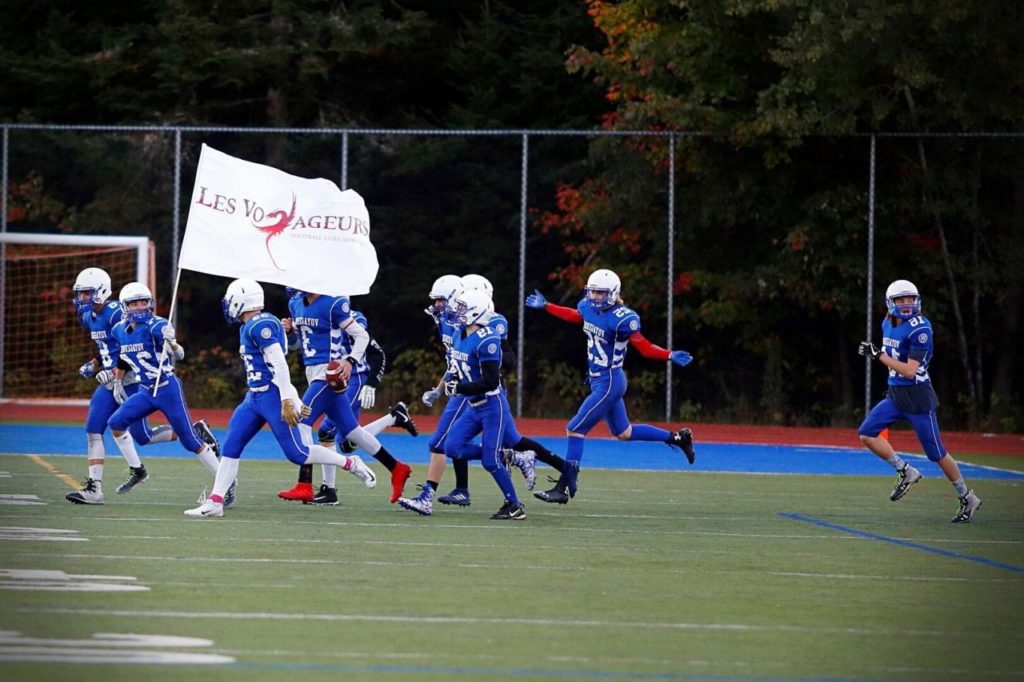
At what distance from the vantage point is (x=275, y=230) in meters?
14.8

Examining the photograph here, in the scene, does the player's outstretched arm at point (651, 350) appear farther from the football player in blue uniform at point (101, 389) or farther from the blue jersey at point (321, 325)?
the football player in blue uniform at point (101, 389)

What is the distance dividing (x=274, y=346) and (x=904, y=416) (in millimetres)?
5375

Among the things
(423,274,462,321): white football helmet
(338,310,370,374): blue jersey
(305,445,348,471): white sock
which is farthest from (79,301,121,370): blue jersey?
(423,274,462,321): white football helmet

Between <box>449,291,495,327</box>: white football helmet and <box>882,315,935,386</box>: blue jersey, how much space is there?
11.5ft

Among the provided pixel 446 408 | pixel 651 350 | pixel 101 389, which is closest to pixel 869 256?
pixel 651 350

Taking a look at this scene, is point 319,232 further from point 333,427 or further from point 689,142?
point 689,142

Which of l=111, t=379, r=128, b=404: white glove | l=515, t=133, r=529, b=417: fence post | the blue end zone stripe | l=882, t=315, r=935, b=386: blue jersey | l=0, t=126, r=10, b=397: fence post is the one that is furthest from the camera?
l=515, t=133, r=529, b=417: fence post

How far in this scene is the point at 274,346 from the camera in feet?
A: 41.2

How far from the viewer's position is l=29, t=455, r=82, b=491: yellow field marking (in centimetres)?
1501

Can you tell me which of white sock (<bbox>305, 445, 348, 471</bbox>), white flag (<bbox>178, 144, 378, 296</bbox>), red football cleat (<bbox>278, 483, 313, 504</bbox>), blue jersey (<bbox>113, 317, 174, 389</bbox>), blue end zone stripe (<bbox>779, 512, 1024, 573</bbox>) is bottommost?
blue end zone stripe (<bbox>779, 512, 1024, 573</bbox>)

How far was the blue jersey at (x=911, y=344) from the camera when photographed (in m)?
13.9

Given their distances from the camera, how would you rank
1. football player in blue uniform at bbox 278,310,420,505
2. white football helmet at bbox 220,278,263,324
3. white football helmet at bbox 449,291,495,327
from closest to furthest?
white football helmet at bbox 220,278,263,324 < white football helmet at bbox 449,291,495,327 < football player in blue uniform at bbox 278,310,420,505

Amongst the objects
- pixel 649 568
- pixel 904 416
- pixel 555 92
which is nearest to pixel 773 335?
pixel 555 92

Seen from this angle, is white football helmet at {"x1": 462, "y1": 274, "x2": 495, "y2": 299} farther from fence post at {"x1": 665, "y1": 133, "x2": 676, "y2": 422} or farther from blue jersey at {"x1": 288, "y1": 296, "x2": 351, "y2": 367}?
fence post at {"x1": 665, "y1": 133, "x2": 676, "y2": 422}
